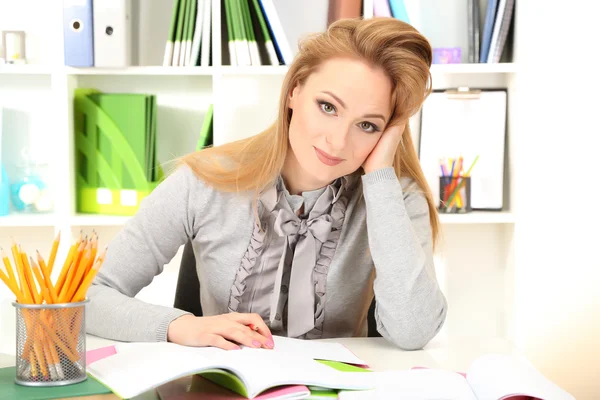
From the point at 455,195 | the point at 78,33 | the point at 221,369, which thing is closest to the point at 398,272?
the point at 221,369

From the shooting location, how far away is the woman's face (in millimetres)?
1396

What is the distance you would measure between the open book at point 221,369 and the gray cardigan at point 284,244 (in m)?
0.38

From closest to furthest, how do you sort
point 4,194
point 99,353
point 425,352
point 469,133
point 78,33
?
point 99,353 → point 425,352 → point 78,33 → point 4,194 → point 469,133

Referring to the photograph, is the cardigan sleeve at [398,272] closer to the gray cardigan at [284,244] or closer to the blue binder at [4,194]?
the gray cardigan at [284,244]

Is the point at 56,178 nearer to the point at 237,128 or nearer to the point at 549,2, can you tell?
the point at 237,128

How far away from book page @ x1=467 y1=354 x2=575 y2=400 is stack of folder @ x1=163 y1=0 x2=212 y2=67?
1707 mm

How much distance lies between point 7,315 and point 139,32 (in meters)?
1.50

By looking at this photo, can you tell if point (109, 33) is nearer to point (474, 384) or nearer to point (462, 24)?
point (462, 24)

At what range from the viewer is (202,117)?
8.80ft

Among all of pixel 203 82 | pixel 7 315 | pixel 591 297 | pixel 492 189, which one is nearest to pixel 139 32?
pixel 203 82

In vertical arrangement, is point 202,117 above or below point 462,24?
below

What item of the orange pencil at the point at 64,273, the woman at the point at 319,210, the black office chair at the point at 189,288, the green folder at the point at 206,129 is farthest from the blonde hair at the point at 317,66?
the green folder at the point at 206,129

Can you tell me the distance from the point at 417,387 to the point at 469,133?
179 cm

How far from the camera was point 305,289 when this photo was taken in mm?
1466
